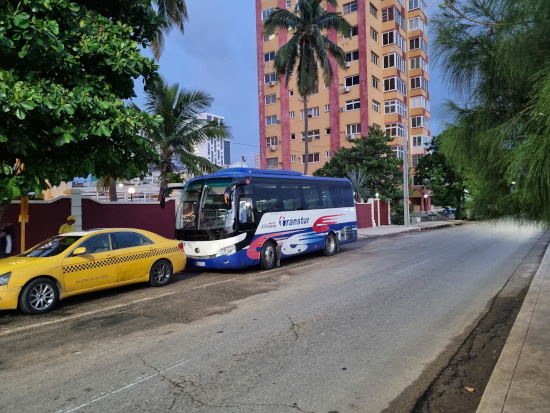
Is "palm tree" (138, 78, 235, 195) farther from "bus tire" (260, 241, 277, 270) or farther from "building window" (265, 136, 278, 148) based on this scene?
"building window" (265, 136, 278, 148)

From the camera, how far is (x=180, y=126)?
59.5ft

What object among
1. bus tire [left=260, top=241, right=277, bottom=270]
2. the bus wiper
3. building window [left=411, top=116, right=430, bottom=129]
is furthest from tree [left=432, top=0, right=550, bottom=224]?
building window [left=411, top=116, right=430, bottom=129]

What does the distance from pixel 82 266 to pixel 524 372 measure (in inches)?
298

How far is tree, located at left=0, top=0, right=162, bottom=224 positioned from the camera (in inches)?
244

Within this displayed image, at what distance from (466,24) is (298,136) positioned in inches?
1585

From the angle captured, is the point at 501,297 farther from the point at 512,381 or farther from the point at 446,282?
the point at 512,381

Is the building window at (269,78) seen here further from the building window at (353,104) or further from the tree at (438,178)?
the tree at (438,178)

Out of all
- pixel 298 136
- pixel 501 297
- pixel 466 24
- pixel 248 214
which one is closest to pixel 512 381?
pixel 466 24

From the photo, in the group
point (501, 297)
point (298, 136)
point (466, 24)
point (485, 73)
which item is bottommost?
point (501, 297)

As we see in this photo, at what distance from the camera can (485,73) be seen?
13.2 feet

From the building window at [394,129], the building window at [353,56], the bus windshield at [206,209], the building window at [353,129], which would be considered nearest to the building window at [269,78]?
the building window at [353,56]

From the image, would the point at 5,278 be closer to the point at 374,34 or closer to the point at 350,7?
the point at 350,7

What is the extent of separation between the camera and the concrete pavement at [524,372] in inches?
136

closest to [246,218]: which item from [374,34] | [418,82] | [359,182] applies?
[359,182]
